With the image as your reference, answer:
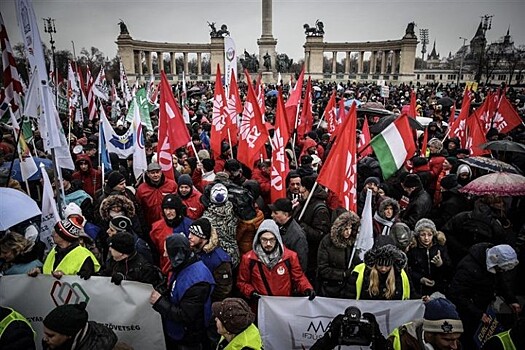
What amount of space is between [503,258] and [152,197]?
13.9 ft

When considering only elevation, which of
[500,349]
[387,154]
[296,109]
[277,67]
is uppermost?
[277,67]

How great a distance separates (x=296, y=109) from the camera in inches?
353

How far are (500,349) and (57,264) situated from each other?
11.6 feet

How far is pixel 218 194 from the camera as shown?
171 inches

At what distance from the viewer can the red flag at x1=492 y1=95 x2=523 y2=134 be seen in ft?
35.3

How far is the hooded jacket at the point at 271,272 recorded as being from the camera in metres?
3.72

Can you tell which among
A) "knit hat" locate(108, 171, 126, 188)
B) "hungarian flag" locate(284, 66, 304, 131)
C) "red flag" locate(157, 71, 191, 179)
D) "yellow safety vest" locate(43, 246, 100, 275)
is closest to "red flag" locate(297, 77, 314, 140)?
"hungarian flag" locate(284, 66, 304, 131)

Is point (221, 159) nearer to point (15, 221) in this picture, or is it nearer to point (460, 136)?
point (15, 221)

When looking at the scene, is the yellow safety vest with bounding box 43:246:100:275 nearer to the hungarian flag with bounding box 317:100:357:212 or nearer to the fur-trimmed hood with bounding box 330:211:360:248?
the fur-trimmed hood with bounding box 330:211:360:248

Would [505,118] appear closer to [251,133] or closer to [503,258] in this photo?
[251,133]

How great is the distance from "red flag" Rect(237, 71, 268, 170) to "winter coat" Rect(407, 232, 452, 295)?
11.0ft

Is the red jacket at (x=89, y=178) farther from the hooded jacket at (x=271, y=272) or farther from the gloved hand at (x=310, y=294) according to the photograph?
the gloved hand at (x=310, y=294)

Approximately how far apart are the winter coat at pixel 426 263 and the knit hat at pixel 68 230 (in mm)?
3272

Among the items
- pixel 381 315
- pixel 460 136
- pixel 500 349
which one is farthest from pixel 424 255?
pixel 460 136
